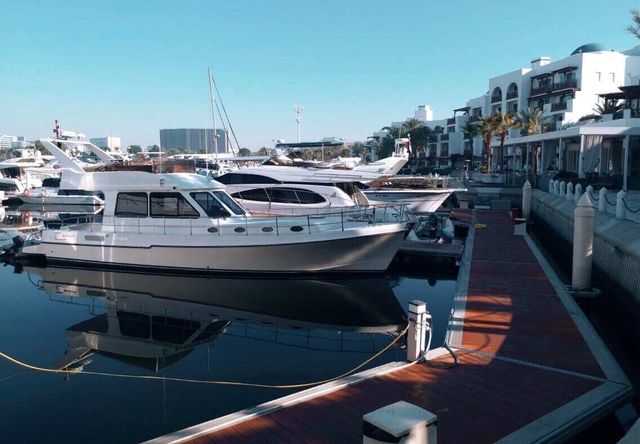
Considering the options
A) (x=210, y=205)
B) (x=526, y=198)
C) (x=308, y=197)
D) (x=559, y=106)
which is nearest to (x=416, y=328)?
(x=210, y=205)

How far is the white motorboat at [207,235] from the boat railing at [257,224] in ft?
0.10

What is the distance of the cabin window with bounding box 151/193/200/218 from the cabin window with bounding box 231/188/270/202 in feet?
15.0

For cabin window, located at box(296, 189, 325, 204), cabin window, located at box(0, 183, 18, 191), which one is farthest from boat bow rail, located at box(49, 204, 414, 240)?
cabin window, located at box(0, 183, 18, 191)

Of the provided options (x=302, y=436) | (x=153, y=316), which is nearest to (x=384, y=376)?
(x=302, y=436)

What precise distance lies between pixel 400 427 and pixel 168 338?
8.44 metres

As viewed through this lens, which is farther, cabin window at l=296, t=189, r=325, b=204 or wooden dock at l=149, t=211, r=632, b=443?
cabin window at l=296, t=189, r=325, b=204

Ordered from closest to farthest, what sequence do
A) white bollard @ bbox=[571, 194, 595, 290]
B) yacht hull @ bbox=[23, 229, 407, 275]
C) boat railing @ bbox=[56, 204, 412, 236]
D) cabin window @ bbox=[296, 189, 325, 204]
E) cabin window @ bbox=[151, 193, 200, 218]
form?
1. white bollard @ bbox=[571, 194, 595, 290]
2. yacht hull @ bbox=[23, 229, 407, 275]
3. boat railing @ bbox=[56, 204, 412, 236]
4. cabin window @ bbox=[151, 193, 200, 218]
5. cabin window @ bbox=[296, 189, 325, 204]

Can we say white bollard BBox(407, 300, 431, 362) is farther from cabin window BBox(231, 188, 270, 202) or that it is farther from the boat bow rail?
cabin window BBox(231, 188, 270, 202)

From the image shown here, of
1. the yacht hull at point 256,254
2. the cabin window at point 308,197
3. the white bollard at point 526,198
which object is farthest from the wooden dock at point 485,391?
the white bollard at point 526,198

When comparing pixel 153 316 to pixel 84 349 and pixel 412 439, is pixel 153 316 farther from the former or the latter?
pixel 412 439

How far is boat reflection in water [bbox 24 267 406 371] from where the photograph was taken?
428 inches

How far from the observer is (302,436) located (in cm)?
554

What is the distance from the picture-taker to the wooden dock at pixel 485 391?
5.64m

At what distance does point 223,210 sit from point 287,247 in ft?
8.39
